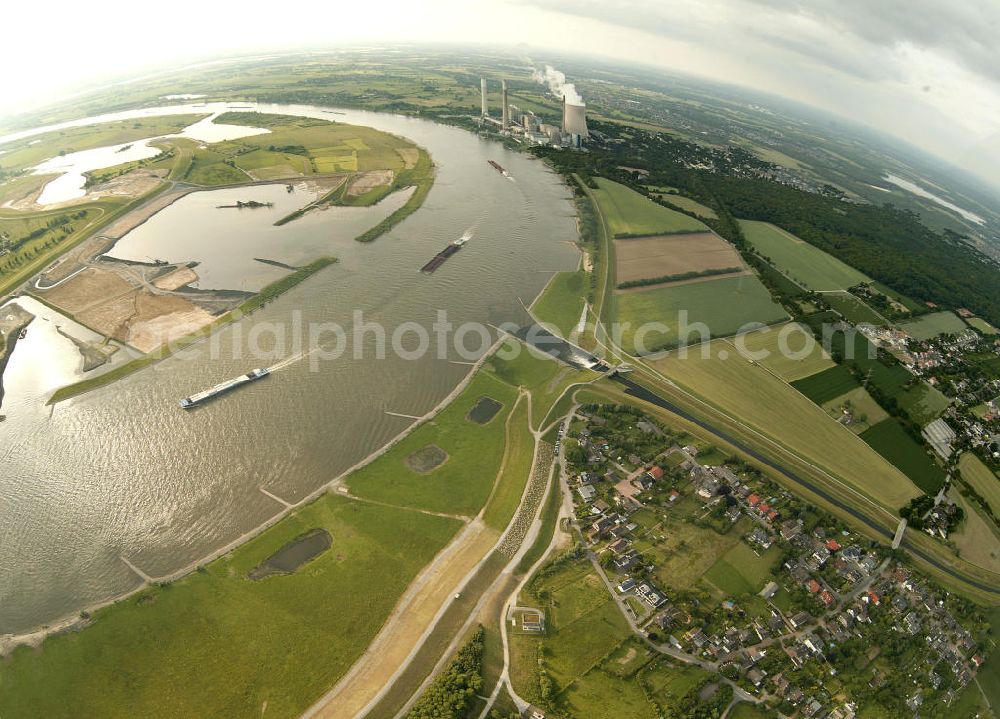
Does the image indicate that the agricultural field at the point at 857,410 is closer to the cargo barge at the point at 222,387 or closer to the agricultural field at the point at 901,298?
the agricultural field at the point at 901,298

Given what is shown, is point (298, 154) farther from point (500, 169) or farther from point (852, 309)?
point (852, 309)

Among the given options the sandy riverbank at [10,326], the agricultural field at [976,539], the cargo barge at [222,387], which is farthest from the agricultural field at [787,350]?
the sandy riverbank at [10,326]

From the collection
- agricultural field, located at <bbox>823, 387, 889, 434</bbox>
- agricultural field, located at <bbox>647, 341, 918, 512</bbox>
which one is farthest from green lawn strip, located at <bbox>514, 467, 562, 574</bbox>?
agricultural field, located at <bbox>823, 387, 889, 434</bbox>

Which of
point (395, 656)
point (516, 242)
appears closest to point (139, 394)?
point (395, 656)

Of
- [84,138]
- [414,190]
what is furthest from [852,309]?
[84,138]

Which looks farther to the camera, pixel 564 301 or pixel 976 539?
pixel 564 301

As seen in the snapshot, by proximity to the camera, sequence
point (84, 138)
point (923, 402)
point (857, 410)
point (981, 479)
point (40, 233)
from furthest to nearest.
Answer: point (84, 138) → point (40, 233) → point (923, 402) → point (857, 410) → point (981, 479)
